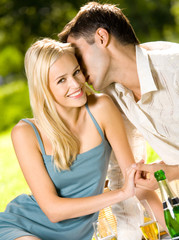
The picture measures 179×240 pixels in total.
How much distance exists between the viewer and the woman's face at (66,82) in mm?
1997

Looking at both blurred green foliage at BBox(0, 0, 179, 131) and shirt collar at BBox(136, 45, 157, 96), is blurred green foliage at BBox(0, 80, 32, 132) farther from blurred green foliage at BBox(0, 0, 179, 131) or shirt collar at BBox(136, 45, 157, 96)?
shirt collar at BBox(136, 45, 157, 96)

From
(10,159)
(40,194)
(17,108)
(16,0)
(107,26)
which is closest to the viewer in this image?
(40,194)

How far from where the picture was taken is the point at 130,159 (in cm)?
214

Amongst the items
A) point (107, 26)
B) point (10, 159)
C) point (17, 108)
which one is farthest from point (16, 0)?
point (107, 26)

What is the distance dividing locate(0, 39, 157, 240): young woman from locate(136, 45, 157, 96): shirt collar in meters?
0.25

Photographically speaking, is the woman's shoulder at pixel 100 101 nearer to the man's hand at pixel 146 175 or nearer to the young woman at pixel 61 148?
the young woman at pixel 61 148

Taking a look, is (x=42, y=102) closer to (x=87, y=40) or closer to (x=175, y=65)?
(x=87, y=40)

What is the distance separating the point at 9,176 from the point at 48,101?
291 cm

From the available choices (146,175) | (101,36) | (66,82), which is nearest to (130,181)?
(146,175)

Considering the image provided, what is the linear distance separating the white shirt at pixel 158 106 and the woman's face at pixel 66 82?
12.8 inches

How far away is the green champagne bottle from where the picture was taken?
136 centimetres

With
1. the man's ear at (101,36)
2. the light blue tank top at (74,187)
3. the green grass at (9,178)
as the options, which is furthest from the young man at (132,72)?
the green grass at (9,178)

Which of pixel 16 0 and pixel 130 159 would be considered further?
pixel 16 0

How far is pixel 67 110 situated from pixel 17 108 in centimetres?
770
